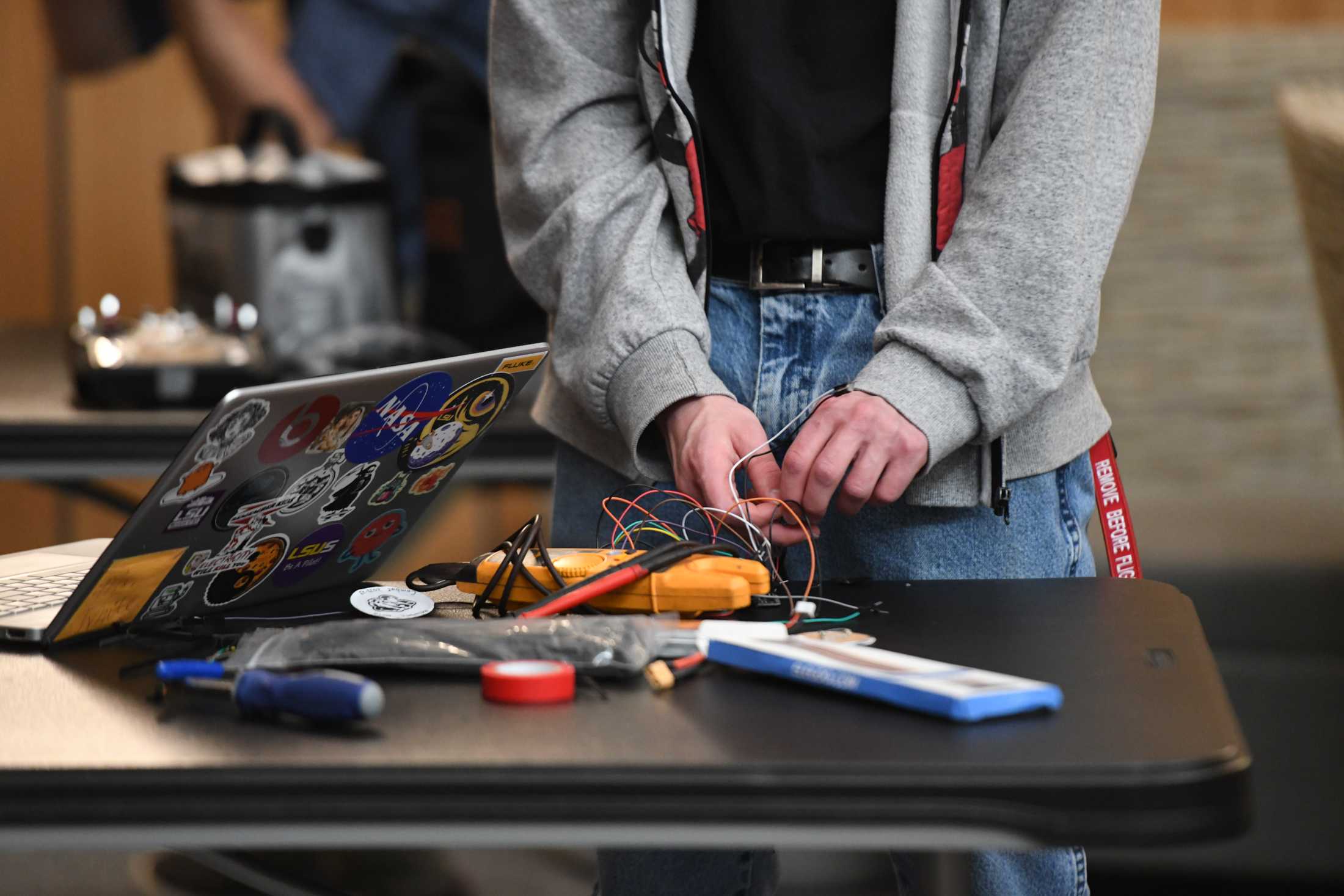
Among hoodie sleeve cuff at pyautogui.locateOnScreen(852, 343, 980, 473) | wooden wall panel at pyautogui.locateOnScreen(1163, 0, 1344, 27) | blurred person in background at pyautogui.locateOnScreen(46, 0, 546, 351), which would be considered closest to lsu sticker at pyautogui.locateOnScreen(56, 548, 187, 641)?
hoodie sleeve cuff at pyautogui.locateOnScreen(852, 343, 980, 473)

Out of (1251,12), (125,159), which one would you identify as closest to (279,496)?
(1251,12)

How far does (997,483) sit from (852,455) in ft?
0.43

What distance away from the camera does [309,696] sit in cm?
50

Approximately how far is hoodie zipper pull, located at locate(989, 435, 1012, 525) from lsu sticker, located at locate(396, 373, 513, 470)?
288 mm

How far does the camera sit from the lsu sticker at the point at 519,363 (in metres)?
0.69

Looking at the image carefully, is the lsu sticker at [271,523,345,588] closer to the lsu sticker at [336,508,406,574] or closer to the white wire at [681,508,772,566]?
the lsu sticker at [336,508,406,574]

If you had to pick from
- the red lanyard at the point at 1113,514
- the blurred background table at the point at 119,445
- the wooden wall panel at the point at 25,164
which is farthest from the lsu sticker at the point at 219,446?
the wooden wall panel at the point at 25,164

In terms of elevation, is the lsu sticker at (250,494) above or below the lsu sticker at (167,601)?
above

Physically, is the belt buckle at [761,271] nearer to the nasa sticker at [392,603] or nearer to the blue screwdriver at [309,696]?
the nasa sticker at [392,603]

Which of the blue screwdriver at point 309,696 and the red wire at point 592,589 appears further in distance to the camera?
the red wire at point 592,589

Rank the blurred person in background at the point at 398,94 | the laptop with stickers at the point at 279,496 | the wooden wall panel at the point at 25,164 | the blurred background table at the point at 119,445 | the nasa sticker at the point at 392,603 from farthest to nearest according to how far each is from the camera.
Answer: the wooden wall panel at the point at 25,164 → the blurred person in background at the point at 398,94 → the blurred background table at the point at 119,445 → the nasa sticker at the point at 392,603 → the laptop with stickers at the point at 279,496

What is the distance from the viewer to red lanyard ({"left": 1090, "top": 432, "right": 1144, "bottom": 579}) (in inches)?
35.1

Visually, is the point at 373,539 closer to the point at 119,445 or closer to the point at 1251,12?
the point at 119,445

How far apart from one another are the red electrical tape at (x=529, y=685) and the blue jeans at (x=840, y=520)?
357 millimetres
